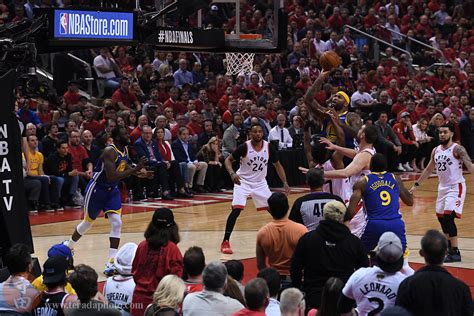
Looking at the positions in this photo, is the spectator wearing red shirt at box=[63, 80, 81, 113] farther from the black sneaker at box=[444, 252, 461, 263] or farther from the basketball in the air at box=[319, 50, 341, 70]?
the black sneaker at box=[444, 252, 461, 263]

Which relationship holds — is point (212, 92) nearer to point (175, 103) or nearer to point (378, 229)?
point (175, 103)

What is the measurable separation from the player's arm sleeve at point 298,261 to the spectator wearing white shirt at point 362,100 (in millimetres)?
16127

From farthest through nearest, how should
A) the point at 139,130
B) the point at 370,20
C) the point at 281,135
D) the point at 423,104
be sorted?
1. the point at 370,20
2. the point at 423,104
3. the point at 281,135
4. the point at 139,130

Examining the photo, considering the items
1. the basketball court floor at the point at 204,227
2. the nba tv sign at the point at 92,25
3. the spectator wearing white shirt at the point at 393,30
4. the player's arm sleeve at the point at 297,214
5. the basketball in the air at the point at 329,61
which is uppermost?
the spectator wearing white shirt at the point at 393,30

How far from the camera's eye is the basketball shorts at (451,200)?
13.5 m

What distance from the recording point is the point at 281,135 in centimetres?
2144

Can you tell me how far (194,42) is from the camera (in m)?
13.6

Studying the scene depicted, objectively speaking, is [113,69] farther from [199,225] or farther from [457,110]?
[457,110]

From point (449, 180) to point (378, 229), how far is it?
3476mm

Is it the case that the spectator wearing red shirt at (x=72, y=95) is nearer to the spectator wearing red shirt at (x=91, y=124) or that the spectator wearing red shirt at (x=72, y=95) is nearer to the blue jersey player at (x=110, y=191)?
the spectator wearing red shirt at (x=91, y=124)

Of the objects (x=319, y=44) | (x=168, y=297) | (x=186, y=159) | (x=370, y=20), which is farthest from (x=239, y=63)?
(x=370, y=20)

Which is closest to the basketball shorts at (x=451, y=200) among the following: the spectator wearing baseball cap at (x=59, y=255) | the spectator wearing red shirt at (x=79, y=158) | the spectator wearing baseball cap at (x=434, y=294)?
the spectator wearing baseball cap at (x=59, y=255)

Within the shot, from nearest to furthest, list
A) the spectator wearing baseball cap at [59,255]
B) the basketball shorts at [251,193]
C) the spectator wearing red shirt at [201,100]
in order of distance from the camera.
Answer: the spectator wearing baseball cap at [59,255] < the basketball shorts at [251,193] < the spectator wearing red shirt at [201,100]

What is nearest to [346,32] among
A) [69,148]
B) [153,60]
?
[153,60]
